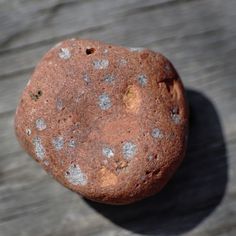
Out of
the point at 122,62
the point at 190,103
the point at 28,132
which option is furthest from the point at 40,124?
the point at 190,103

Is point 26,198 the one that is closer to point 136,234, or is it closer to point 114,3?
point 136,234

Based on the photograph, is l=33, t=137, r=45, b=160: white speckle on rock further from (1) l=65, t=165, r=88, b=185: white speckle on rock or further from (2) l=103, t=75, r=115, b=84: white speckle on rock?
(2) l=103, t=75, r=115, b=84: white speckle on rock

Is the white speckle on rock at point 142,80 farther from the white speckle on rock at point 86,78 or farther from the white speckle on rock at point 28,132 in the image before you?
the white speckle on rock at point 28,132

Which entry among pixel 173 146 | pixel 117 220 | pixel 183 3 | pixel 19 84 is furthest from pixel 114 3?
pixel 117 220

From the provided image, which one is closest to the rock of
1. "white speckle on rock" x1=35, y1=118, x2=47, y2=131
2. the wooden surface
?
"white speckle on rock" x1=35, y1=118, x2=47, y2=131

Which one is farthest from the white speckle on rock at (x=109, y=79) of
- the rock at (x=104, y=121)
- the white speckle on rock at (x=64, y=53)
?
the white speckle on rock at (x=64, y=53)

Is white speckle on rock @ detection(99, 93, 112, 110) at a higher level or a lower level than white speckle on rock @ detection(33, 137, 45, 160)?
higher

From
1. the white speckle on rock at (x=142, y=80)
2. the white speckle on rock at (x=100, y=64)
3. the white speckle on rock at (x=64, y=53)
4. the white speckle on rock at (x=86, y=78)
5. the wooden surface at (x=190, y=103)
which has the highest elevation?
the white speckle on rock at (x=64, y=53)
